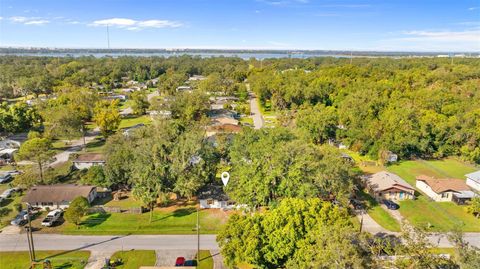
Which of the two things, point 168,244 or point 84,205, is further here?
point 84,205

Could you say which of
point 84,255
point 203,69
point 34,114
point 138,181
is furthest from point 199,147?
point 203,69

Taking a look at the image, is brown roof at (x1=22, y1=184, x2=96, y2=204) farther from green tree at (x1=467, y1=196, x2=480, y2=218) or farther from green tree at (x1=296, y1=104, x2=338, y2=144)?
green tree at (x1=467, y1=196, x2=480, y2=218)

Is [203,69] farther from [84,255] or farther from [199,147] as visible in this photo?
[84,255]

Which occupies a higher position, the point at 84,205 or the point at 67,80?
the point at 67,80

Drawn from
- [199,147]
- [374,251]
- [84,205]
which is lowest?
[84,205]

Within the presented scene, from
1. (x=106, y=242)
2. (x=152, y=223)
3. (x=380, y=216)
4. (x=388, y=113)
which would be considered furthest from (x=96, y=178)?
(x=388, y=113)

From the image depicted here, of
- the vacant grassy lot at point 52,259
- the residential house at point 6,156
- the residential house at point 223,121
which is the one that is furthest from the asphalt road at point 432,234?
the residential house at point 6,156

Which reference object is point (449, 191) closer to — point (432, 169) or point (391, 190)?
point (391, 190)
